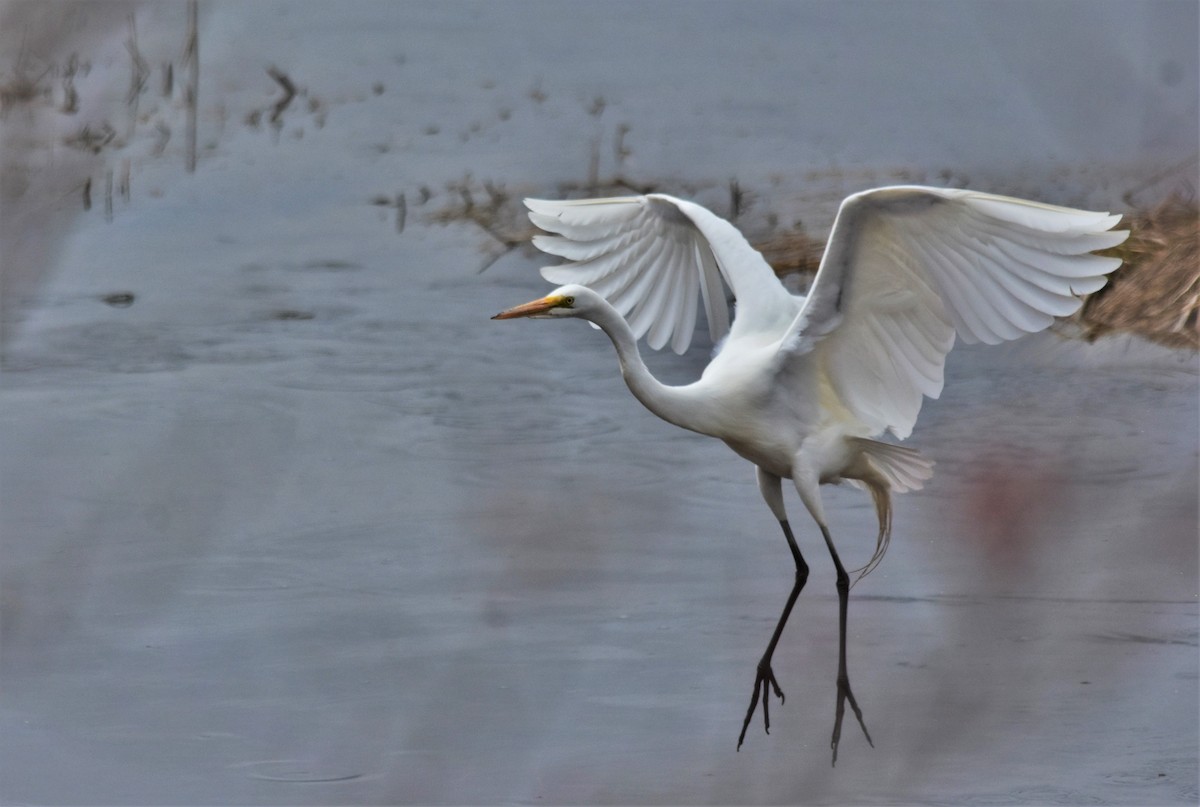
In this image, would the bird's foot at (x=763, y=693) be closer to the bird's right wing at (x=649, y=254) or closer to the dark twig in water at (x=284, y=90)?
the bird's right wing at (x=649, y=254)

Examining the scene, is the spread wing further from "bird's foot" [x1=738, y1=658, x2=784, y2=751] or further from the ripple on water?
the ripple on water

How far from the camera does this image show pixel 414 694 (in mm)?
3342

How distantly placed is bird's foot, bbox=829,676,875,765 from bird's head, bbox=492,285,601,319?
89 cm

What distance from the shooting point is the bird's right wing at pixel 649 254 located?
144 inches

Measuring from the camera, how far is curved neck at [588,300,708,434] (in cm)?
306

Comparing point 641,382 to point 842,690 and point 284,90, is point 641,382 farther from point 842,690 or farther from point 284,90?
point 284,90

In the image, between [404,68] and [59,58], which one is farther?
[404,68]

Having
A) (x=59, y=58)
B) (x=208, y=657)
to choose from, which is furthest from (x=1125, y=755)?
(x=59, y=58)

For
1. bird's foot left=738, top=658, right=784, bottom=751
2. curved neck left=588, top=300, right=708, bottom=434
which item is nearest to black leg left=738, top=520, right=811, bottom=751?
bird's foot left=738, top=658, right=784, bottom=751

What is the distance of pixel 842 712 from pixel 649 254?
3.76 feet

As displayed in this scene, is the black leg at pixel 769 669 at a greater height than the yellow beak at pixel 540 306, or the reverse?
the yellow beak at pixel 540 306

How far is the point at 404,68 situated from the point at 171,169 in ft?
4.43

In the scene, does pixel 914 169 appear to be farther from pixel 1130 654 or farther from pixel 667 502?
pixel 1130 654

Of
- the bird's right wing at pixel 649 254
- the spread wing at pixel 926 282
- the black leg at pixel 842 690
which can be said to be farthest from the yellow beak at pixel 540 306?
the black leg at pixel 842 690
